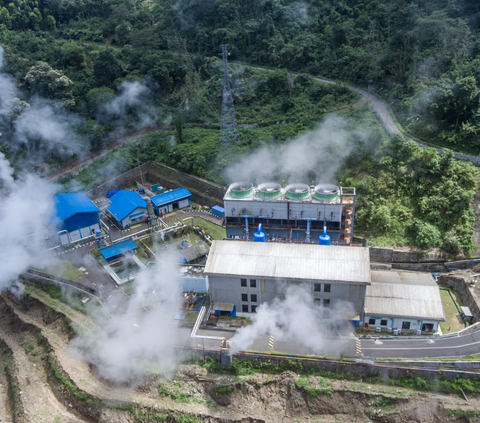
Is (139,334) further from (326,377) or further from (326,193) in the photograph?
(326,193)

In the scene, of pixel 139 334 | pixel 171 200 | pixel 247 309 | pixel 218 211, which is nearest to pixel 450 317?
pixel 247 309

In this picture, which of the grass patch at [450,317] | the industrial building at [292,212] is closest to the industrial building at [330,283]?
the grass patch at [450,317]

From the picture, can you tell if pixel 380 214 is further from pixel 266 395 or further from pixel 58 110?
pixel 58 110

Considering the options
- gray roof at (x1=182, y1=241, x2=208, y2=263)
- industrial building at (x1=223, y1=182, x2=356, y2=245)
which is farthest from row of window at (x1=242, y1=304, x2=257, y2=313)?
industrial building at (x1=223, y1=182, x2=356, y2=245)

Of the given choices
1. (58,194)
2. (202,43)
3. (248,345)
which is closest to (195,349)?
(248,345)

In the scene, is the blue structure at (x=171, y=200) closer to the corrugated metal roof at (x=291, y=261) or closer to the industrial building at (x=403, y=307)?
the corrugated metal roof at (x=291, y=261)

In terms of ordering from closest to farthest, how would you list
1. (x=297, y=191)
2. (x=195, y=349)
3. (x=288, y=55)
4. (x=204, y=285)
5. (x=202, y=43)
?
(x=195, y=349) → (x=204, y=285) → (x=297, y=191) → (x=288, y=55) → (x=202, y=43)
